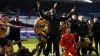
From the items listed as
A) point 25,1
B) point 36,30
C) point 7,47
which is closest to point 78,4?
point 25,1

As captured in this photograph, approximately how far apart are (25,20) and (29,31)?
2135 mm

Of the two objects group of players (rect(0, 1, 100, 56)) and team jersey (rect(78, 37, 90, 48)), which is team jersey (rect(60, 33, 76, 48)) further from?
team jersey (rect(78, 37, 90, 48))

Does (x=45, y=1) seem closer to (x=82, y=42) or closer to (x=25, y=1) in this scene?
(x=25, y=1)

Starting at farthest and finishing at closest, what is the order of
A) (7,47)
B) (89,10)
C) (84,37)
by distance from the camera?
(89,10), (84,37), (7,47)

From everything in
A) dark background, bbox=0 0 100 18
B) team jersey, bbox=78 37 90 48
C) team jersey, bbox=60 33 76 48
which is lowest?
dark background, bbox=0 0 100 18

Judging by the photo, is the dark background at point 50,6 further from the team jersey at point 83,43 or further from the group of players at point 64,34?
the team jersey at point 83,43

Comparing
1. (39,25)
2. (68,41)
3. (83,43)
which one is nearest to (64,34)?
(68,41)

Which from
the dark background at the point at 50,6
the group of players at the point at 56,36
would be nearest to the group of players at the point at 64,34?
the group of players at the point at 56,36

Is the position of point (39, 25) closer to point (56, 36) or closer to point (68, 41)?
point (56, 36)

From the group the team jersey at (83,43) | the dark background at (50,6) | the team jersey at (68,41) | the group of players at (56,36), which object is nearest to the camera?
the group of players at (56,36)

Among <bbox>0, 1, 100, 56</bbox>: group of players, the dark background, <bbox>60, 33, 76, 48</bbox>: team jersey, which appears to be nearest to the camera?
<bbox>0, 1, 100, 56</bbox>: group of players

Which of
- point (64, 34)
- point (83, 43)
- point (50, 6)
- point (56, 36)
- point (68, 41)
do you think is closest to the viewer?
point (68, 41)

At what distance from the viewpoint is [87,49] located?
48.2ft

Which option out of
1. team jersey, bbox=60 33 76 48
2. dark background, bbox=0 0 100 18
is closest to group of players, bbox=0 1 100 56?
team jersey, bbox=60 33 76 48
